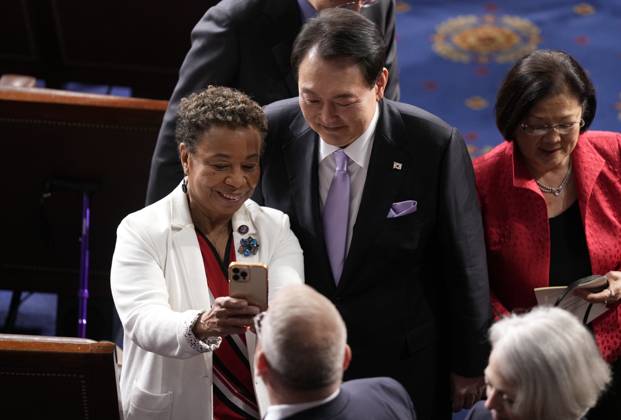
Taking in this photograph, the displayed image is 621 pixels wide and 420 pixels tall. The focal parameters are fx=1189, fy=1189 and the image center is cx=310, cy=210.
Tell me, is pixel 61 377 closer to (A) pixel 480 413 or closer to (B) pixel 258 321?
(B) pixel 258 321

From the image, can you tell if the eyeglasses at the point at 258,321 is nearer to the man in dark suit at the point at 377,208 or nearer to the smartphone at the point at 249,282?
the smartphone at the point at 249,282

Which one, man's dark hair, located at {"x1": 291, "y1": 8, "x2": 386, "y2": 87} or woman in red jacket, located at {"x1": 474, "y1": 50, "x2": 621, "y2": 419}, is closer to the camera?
man's dark hair, located at {"x1": 291, "y1": 8, "x2": 386, "y2": 87}

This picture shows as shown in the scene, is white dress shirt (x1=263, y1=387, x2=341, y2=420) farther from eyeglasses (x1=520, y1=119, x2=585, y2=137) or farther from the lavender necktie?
eyeglasses (x1=520, y1=119, x2=585, y2=137)

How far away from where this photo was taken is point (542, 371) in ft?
8.01

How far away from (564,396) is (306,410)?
532 mm

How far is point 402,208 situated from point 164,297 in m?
0.70

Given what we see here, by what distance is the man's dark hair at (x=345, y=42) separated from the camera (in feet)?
10.1

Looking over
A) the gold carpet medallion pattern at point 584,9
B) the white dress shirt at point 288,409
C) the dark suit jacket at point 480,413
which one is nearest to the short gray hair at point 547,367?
the dark suit jacket at point 480,413

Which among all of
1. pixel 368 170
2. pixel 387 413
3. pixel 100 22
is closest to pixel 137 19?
pixel 100 22

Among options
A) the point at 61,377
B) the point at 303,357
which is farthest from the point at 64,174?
the point at 303,357

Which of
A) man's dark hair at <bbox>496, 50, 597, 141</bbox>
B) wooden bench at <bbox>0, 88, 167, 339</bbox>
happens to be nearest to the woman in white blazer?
man's dark hair at <bbox>496, 50, 597, 141</bbox>

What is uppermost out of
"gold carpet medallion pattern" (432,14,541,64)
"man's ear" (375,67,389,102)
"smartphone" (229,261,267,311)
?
"gold carpet medallion pattern" (432,14,541,64)

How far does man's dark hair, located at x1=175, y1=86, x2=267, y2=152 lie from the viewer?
9.96 feet

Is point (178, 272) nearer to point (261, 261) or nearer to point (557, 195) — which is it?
point (261, 261)
